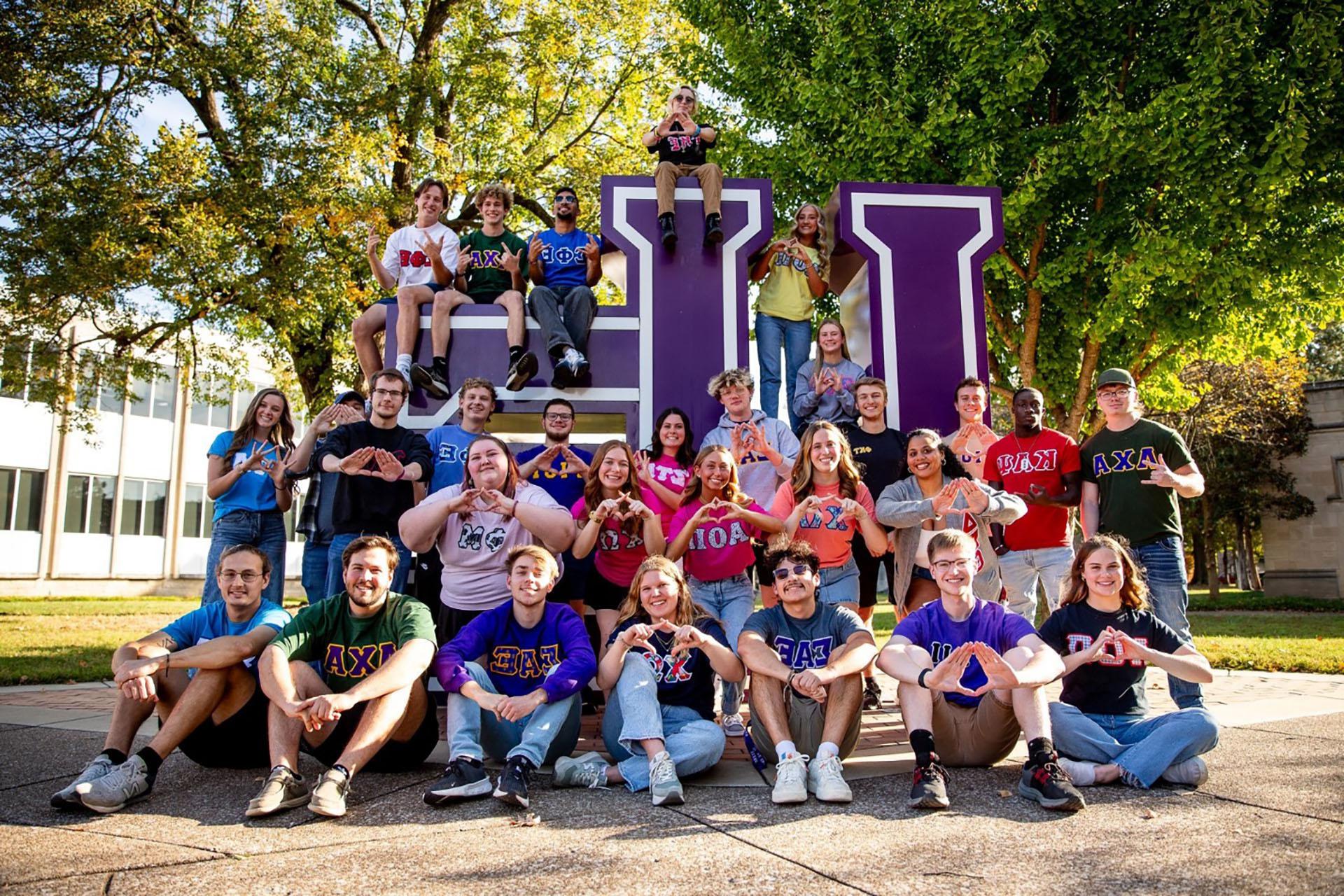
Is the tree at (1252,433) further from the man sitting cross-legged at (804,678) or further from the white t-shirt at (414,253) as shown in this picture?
the man sitting cross-legged at (804,678)

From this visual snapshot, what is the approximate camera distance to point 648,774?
13.8 ft

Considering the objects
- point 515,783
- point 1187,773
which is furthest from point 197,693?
point 1187,773

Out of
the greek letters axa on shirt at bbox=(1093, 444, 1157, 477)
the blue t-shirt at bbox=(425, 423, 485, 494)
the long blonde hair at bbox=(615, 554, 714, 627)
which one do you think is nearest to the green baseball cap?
the greek letters axa on shirt at bbox=(1093, 444, 1157, 477)

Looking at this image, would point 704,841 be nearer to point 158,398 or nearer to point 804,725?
point 804,725

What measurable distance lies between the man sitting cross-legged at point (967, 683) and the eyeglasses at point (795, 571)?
54cm

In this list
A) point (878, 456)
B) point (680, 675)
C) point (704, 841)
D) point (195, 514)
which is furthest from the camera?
point (195, 514)

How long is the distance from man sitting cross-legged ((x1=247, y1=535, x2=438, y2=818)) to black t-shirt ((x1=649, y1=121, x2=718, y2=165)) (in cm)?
460

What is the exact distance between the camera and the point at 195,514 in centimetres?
2930

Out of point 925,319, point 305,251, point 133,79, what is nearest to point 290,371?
point 305,251

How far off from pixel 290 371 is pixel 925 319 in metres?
12.6

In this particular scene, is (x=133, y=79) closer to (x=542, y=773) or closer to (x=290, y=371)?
(x=290, y=371)

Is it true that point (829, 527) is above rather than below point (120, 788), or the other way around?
above

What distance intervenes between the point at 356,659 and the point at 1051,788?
326cm

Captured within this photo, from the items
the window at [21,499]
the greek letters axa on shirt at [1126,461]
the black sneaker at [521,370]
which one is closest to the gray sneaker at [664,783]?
the greek letters axa on shirt at [1126,461]
